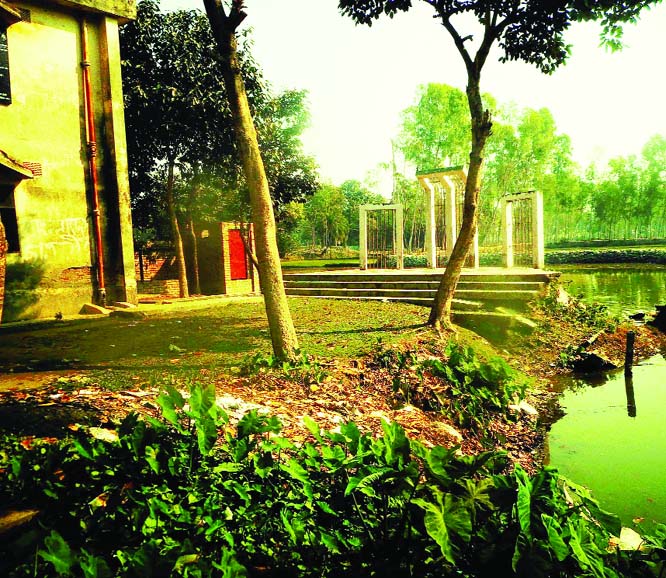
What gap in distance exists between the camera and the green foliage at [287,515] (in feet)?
6.56

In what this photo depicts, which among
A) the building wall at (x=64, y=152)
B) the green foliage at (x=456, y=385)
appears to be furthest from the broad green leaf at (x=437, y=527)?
the building wall at (x=64, y=152)

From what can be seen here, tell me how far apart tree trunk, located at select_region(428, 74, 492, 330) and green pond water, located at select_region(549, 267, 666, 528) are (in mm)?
2535

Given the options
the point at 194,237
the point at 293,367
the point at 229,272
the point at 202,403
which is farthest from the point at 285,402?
the point at 194,237

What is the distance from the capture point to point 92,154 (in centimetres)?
1035

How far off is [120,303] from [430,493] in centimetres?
971

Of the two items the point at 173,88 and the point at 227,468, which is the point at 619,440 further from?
the point at 173,88

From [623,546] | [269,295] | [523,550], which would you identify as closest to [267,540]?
[523,550]

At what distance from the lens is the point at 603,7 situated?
319 inches

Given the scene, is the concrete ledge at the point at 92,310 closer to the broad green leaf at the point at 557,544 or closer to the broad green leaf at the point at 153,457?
the broad green leaf at the point at 153,457

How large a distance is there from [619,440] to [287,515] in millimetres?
5848

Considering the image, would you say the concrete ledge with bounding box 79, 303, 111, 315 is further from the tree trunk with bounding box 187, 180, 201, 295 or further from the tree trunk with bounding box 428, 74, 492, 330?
the tree trunk with bounding box 187, 180, 201, 295

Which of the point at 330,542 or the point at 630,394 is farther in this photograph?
the point at 630,394

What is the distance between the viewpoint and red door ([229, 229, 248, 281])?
62.4 ft

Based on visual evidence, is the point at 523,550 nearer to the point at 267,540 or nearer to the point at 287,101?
the point at 267,540
